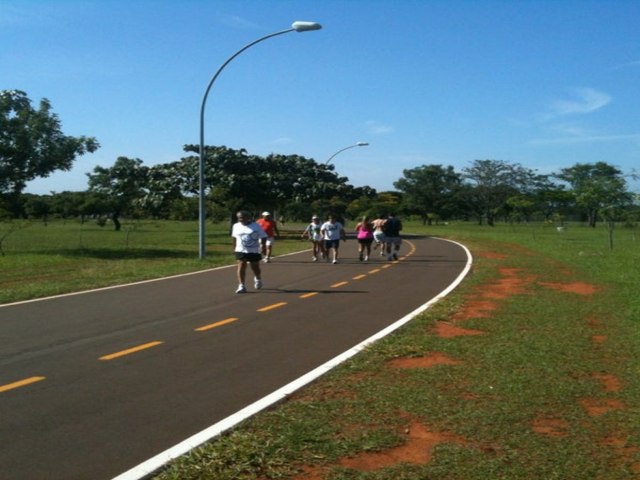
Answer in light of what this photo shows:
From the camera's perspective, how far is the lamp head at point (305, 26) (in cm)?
1922

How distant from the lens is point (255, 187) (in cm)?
4428

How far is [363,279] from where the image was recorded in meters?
16.2

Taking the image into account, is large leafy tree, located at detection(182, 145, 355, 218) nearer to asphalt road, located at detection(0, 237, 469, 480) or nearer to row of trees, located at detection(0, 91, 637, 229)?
row of trees, located at detection(0, 91, 637, 229)

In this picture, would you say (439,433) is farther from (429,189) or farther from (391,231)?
(429,189)

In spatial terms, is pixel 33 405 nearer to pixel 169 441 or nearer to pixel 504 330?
pixel 169 441

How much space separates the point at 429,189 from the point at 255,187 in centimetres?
5293

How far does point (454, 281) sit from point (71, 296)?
8.37 metres

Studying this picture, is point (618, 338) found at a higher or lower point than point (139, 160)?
lower

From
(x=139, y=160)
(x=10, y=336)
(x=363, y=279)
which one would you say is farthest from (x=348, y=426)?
(x=139, y=160)

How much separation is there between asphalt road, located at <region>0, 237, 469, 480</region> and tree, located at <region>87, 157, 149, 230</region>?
3759 cm

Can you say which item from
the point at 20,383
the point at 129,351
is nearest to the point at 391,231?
the point at 129,351

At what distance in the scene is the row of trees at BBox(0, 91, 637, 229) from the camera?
85.6 feet

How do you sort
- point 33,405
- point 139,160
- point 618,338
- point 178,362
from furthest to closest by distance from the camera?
point 139,160 < point 618,338 < point 178,362 < point 33,405

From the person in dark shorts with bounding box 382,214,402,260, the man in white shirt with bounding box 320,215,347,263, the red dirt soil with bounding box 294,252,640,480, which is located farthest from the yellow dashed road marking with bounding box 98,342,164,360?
the person in dark shorts with bounding box 382,214,402,260
